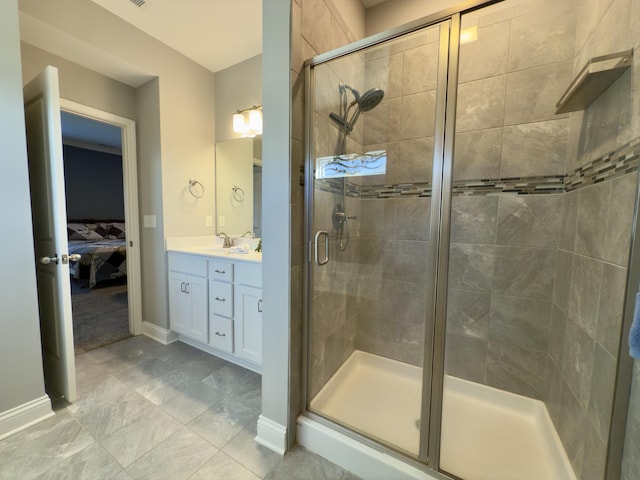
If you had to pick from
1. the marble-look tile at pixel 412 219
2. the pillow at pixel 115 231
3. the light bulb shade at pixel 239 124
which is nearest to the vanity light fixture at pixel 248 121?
the light bulb shade at pixel 239 124

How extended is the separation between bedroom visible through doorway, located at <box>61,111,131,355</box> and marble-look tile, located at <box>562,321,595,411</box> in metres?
3.37

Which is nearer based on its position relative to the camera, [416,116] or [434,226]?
[434,226]

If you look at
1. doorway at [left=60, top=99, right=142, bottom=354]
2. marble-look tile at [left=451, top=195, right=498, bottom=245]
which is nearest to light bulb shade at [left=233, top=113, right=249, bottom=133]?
doorway at [left=60, top=99, right=142, bottom=354]

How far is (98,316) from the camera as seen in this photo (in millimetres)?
3014

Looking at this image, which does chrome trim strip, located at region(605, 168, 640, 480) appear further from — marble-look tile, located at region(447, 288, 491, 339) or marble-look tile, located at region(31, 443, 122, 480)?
marble-look tile, located at region(31, 443, 122, 480)

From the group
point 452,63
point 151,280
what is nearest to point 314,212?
point 452,63

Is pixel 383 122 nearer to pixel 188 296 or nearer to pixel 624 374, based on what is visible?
pixel 624 374

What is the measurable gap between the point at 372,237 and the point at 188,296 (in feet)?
5.52

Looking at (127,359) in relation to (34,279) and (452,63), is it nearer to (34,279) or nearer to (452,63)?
(34,279)

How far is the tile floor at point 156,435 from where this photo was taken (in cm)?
121

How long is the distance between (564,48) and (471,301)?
1.51 m

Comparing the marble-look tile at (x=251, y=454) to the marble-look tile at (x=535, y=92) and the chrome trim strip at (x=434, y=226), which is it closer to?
the chrome trim strip at (x=434, y=226)

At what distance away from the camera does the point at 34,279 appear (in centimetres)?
145

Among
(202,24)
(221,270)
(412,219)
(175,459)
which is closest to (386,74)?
(412,219)
